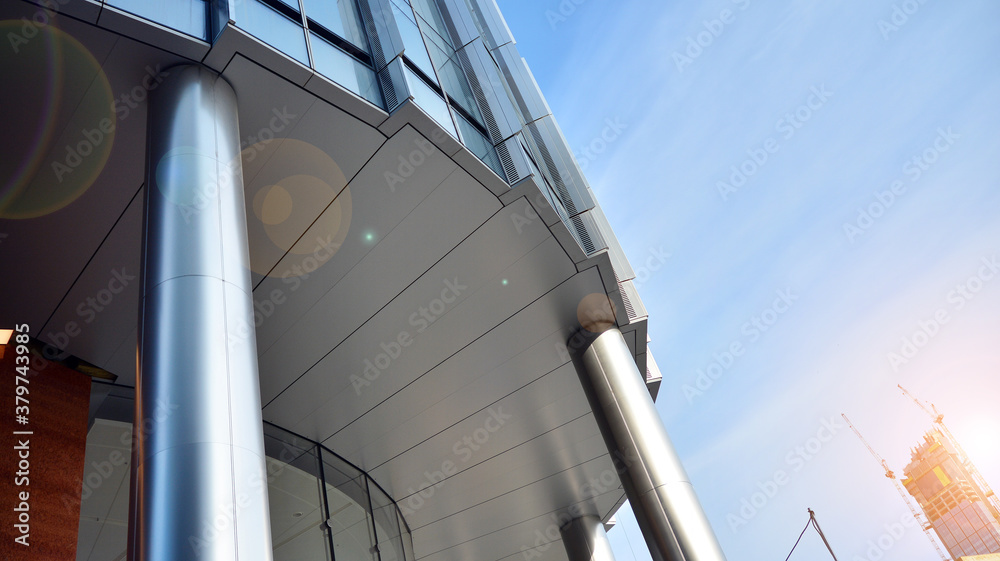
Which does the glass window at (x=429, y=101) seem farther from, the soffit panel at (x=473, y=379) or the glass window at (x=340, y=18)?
the soffit panel at (x=473, y=379)

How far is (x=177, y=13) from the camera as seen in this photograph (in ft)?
23.9

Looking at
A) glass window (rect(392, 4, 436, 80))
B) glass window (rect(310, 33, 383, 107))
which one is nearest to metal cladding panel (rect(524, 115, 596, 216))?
glass window (rect(392, 4, 436, 80))

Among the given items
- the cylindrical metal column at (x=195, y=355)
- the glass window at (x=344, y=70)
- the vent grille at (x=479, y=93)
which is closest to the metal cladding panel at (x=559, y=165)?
the vent grille at (x=479, y=93)

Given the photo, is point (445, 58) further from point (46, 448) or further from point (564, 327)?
point (46, 448)

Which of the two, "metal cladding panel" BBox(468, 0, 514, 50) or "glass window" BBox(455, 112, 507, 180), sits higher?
"metal cladding panel" BBox(468, 0, 514, 50)

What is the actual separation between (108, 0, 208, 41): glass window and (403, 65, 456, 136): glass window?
2611 mm

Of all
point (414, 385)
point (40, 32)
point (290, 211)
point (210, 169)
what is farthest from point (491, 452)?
point (40, 32)

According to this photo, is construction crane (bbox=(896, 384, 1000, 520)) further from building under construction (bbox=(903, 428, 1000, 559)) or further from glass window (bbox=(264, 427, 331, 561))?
glass window (bbox=(264, 427, 331, 561))

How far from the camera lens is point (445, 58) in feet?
38.2

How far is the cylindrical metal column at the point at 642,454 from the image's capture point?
10.6 m

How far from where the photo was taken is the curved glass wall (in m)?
10.3

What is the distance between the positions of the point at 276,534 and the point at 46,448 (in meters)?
5.43

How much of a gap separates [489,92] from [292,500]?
951cm

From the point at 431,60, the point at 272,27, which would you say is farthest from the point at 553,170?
the point at 272,27
